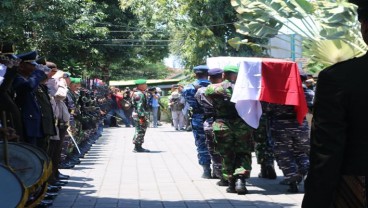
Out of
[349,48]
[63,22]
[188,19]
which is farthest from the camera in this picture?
[188,19]

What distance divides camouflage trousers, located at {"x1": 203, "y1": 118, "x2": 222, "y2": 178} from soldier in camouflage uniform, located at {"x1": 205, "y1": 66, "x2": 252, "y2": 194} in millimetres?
636

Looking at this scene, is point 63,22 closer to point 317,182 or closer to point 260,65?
point 260,65

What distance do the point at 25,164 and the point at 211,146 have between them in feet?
13.8

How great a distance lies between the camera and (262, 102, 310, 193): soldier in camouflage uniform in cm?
851

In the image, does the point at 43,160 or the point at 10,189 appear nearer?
the point at 10,189

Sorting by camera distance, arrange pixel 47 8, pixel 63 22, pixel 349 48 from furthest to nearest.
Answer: pixel 63 22 < pixel 47 8 < pixel 349 48

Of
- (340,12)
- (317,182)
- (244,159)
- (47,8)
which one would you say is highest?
(47,8)

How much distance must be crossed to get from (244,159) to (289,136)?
68 centimetres

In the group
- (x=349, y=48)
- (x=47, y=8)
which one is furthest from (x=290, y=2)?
(x=47, y=8)

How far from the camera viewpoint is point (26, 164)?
565cm

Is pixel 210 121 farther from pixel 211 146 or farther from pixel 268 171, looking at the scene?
pixel 268 171

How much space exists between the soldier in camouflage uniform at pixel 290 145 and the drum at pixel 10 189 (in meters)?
4.42

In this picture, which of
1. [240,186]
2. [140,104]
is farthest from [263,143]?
[140,104]

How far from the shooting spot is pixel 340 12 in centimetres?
878
